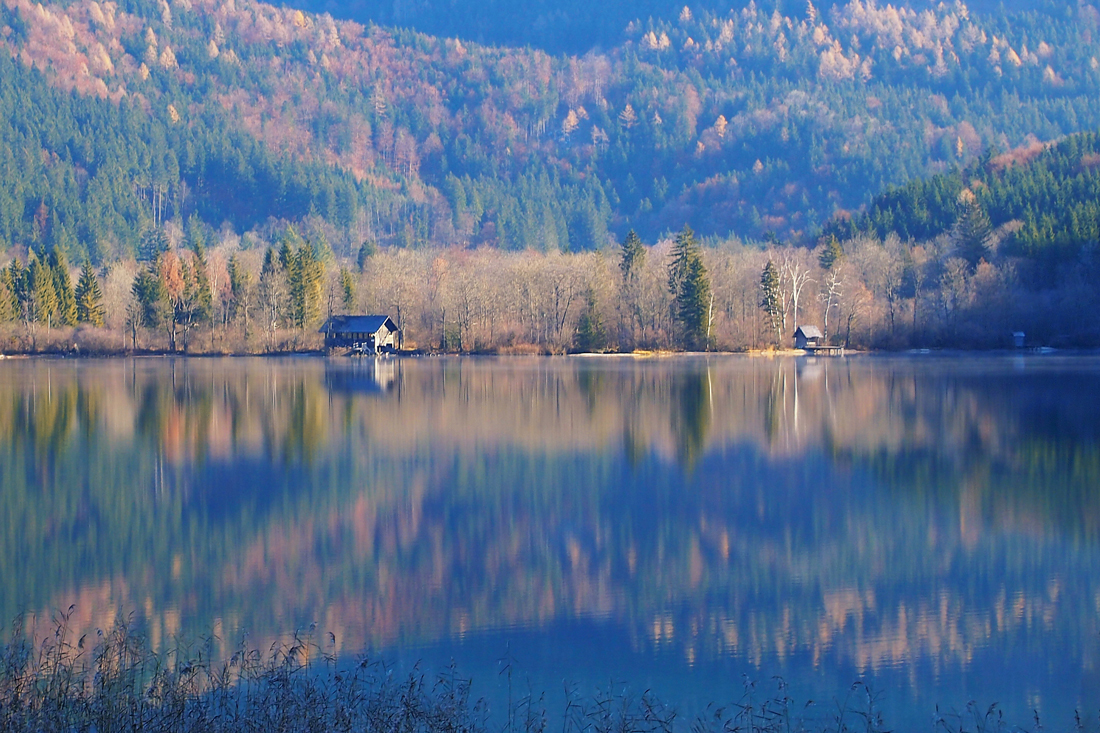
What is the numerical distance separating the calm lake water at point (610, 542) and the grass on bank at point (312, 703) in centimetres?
33

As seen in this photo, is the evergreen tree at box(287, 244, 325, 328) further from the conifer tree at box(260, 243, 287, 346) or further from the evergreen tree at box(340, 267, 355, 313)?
the evergreen tree at box(340, 267, 355, 313)

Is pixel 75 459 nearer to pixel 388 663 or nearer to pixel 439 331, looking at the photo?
pixel 388 663

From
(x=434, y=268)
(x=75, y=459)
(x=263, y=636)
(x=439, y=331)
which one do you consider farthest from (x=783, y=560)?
(x=434, y=268)

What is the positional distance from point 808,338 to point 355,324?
36300mm

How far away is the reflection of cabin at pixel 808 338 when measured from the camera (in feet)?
278

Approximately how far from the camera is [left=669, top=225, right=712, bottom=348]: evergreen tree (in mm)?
81938

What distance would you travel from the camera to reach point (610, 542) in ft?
53.7

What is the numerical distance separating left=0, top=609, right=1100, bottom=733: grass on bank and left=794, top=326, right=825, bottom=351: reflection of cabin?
7650cm

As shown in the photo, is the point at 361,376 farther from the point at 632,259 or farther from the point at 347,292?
the point at 347,292

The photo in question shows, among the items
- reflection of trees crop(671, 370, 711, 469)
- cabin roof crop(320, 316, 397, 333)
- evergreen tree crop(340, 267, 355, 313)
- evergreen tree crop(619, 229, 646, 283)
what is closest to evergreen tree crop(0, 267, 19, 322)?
cabin roof crop(320, 316, 397, 333)

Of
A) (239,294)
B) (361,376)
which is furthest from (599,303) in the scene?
(239,294)

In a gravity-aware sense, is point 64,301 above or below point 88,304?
above

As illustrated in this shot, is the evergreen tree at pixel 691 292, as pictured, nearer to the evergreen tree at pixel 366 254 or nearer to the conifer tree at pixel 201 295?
the conifer tree at pixel 201 295

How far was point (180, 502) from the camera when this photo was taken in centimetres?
1961
